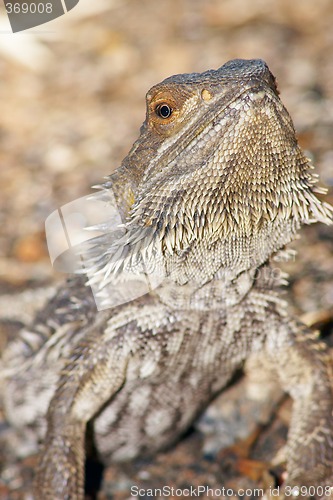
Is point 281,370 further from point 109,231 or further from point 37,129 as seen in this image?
point 37,129

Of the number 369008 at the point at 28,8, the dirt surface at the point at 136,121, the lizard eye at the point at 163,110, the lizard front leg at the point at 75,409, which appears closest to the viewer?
the lizard eye at the point at 163,110

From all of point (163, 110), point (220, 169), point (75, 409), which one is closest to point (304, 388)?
point (75, 409)

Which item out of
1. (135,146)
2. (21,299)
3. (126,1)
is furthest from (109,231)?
(126,1)

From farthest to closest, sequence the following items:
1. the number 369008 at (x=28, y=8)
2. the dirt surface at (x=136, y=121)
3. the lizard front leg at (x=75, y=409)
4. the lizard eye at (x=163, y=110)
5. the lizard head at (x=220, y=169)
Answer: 1. the number 369008 at (x=28, y=8)
2. the dirt surface at (x=136, y=121)
3. the lizard front leg at (x=75, y=409)
4. the lizard eye at (x=163, y=110)
5. the lizard head at (x=220, y=169)

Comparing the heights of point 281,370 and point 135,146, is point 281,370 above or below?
below

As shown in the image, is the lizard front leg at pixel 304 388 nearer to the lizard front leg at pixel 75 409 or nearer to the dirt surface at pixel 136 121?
the dirt surface at pixel 136 121

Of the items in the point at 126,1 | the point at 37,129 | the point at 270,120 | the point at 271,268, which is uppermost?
the point at 126,1

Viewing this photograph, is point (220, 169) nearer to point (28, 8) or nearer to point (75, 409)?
point (75, 409)

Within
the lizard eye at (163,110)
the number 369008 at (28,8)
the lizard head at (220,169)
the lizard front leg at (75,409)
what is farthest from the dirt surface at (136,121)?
the lizard eye at (163,110)
